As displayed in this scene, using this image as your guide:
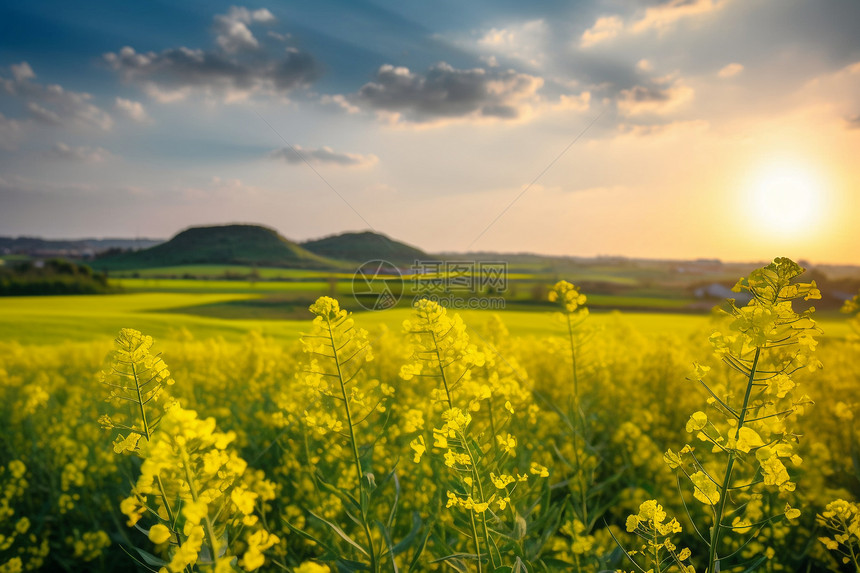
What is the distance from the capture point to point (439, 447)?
2.19 meters

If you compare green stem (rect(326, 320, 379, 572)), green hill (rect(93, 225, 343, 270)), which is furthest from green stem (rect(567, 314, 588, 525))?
green hill (rect(93, 225, 343, 270))

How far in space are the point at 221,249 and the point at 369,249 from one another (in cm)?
668

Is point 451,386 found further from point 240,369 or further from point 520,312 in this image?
point 520,312

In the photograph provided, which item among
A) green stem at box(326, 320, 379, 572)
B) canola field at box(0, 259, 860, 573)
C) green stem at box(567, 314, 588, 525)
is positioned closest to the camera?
canola field at box(0, 259, 860, 573)

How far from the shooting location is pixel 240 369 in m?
8.09

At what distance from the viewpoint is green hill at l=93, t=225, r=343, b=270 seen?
11359 millimetres

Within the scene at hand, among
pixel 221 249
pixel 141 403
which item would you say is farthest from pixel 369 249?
pixel 221 249

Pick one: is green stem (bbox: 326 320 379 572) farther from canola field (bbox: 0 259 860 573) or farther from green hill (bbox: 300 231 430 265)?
green hill (bbox: 300 231 430 265)

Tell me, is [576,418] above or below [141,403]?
below

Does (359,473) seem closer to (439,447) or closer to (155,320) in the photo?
(439,447)

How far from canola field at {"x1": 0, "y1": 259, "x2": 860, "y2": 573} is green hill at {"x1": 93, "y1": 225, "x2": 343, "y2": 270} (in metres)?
1.86

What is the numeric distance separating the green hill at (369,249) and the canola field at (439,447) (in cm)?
154

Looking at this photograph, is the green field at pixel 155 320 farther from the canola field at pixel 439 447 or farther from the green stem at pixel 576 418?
the green stem at pixel 576 418

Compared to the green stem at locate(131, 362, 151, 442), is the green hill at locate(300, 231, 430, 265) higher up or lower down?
higher up
